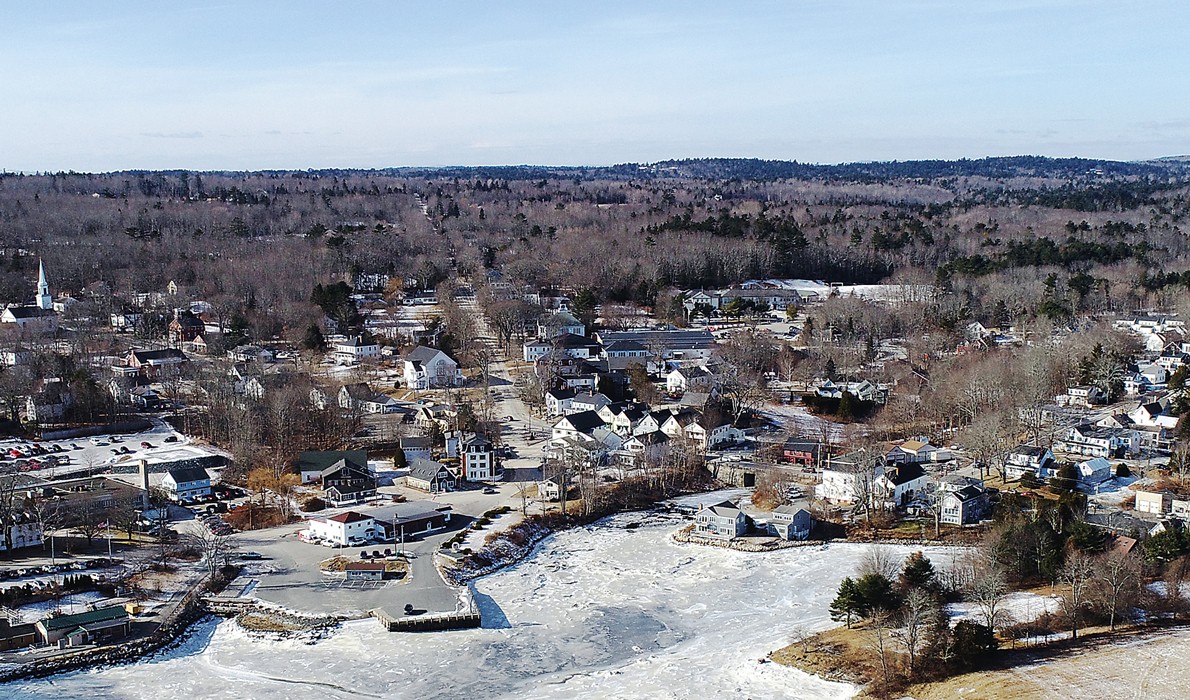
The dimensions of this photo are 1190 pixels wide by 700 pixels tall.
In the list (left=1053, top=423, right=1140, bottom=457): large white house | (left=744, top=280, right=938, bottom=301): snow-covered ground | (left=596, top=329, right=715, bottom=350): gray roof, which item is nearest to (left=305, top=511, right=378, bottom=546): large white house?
(left=1053, top=423, right=1140, bottom=457): large white house

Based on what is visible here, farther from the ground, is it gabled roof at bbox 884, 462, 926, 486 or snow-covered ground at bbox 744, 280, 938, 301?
snow-covered ground at bbox 744, 280, 938, 301

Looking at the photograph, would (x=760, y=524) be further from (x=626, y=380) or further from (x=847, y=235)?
(x=847, y=235)

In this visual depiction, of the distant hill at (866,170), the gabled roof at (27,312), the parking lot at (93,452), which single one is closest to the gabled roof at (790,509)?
the parking lot at (93,452)

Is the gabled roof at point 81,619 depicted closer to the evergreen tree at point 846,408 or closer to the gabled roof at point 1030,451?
the gabled roof at point 1030,451

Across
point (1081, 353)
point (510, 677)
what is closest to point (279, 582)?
point (510, 677)

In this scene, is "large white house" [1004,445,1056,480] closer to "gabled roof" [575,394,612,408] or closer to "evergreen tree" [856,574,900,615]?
"evergreen tree" [856,574,900,615]

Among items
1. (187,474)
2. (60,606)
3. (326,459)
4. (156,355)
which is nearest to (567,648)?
(60,606)
